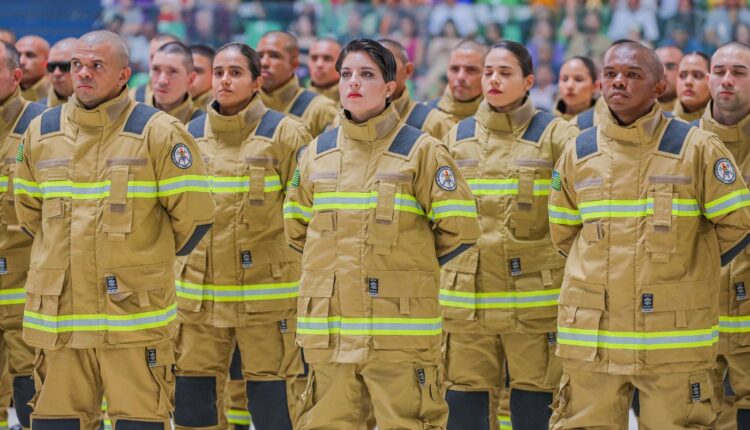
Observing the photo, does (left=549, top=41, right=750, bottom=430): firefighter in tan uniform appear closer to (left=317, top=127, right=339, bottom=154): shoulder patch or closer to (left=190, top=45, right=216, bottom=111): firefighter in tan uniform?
(left=317, top=127, right=339, bottom=154): shoulder patch

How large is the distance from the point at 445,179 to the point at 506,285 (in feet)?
3.68

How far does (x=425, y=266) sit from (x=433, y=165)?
44 cm

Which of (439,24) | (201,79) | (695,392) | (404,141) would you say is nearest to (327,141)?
(404,141)

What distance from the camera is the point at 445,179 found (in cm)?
566

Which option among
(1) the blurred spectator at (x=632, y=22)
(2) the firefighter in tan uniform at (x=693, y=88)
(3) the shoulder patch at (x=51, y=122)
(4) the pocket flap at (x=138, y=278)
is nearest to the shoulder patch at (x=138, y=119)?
(3) the shoulder patch at (x=51, y=122)

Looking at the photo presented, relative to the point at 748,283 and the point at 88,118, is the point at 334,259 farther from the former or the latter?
the point at 748,283

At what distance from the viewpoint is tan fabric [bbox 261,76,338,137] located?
8.34 meters

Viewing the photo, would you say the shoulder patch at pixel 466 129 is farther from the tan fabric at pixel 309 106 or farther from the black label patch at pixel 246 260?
the tan fabric at pixel 309 106

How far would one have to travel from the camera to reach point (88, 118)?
5777 mm

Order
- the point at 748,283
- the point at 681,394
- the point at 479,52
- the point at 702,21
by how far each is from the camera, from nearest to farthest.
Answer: the point at 681,394, the point at 748,283, the point at 479,52, the point at 702,21

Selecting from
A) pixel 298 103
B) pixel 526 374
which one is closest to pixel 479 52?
pixel 298 103

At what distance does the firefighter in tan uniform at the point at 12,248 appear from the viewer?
681 cm

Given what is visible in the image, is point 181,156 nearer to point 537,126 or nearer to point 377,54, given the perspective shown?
point 377,54

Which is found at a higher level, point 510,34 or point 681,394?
point 510,34
